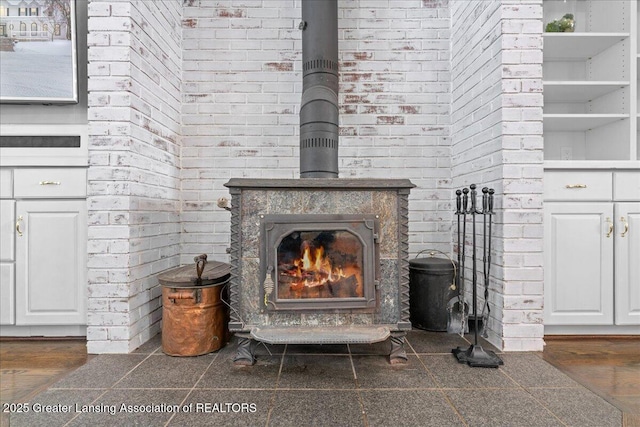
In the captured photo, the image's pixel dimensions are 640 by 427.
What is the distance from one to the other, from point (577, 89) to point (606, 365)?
5.39 feet

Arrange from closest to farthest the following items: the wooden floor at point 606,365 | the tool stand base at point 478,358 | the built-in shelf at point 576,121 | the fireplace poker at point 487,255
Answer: the wooden floor at point 606,365, the tool stand base at point 478,358, the fireplace poker at point 487,255, the built-in shelf at point 576,121

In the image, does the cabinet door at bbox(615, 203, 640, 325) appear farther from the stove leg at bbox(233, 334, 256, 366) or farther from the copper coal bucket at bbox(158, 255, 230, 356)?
the copper coal bucket at bbox(158, 255, 230, 356)

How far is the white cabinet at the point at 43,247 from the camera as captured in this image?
213 cm

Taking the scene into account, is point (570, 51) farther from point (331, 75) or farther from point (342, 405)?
point (342, 405)

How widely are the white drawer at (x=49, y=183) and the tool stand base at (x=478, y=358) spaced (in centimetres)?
227

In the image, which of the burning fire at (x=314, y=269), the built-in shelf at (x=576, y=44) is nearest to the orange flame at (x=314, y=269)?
the burning fire at (x=314, y=269)

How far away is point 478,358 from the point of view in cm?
177

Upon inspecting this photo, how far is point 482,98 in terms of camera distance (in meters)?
2.18

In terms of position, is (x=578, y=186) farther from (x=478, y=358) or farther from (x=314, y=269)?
(x=314, y=269)

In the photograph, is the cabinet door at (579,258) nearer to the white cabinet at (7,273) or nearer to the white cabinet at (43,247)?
the white cabinet at (43,247)

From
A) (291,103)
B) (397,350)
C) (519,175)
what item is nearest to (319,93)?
(291,103)

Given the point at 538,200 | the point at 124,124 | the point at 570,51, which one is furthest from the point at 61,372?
the point at 570,51

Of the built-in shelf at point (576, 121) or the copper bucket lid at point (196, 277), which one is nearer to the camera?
the copper bucket lid at point (196, 277)

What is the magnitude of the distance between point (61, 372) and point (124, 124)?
126cm
